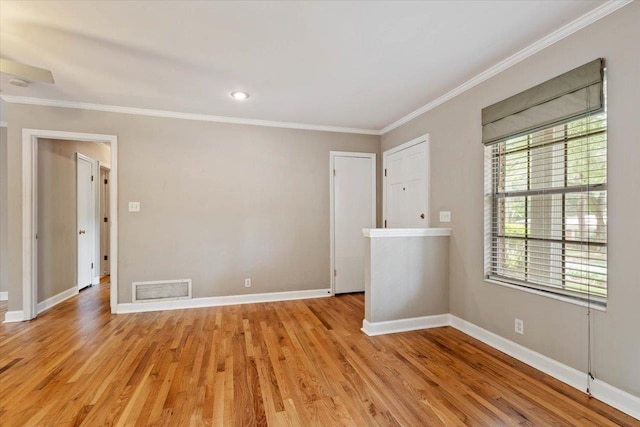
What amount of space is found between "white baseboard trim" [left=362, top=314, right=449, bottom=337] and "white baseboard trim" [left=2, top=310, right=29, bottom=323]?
12.3 ft

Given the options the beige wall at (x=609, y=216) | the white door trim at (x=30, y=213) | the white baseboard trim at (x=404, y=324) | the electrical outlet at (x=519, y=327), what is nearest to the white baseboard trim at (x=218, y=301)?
the white door trim at (x=30, y=213)

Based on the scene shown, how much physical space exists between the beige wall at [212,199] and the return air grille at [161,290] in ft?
0.27

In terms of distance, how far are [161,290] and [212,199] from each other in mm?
1291

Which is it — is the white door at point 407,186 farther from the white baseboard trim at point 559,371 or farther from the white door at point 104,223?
the white door at point 104,223

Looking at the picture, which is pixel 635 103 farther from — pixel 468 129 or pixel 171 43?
pixel 171 43

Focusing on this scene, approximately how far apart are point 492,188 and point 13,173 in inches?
198

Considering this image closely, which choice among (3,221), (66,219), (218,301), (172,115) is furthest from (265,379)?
(3,221)

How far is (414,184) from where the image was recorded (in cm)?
373

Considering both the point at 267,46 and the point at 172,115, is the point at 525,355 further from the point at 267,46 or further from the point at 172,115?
the point at 172,115

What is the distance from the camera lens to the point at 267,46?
7.34 ft

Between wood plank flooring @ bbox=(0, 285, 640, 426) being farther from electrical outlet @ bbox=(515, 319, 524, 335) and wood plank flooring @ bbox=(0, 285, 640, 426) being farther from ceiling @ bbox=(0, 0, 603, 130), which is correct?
ceiling @ bbox=(0, 0, 603, 130)

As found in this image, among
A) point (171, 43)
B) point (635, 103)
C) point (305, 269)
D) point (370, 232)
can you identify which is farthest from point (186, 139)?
point (635, 103)

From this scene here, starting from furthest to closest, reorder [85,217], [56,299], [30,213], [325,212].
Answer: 1. [85,217]
2. [325,212]
3. [56,299]
4. [30,213]

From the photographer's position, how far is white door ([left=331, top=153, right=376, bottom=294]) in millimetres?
4336
